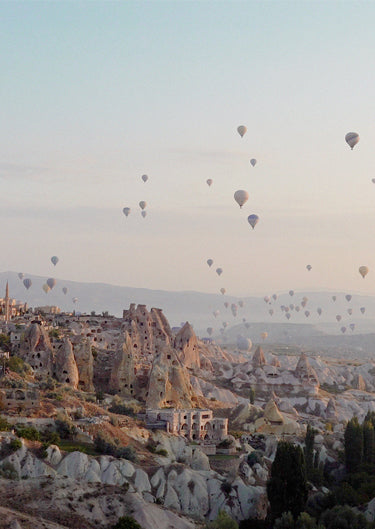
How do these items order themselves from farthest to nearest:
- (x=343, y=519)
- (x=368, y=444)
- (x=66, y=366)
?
1. (x=66, y=366)
2. (x=368, y=444)
3. (x=343, y=519)

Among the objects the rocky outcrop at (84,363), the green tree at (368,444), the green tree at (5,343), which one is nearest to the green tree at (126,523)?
the green tree at (368,444)

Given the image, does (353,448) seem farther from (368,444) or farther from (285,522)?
(285,522)

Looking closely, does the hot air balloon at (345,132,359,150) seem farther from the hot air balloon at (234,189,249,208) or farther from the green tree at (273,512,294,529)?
the green tree at (273,512,294,529)

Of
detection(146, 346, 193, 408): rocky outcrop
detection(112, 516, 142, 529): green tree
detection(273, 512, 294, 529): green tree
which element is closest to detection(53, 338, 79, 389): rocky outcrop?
detection(146, 346, 193, 408): rocky outcrop

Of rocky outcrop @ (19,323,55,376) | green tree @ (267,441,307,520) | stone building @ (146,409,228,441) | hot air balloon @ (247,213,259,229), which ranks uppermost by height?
hot air balloon @ (247,213,259,229)

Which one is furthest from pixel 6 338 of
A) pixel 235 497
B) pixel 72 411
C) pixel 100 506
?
pixel 100 506

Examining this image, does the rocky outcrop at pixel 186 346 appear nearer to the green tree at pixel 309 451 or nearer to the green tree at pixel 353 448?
the green tree at pixel 309 451

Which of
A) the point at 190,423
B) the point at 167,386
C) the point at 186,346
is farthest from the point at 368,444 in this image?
the point at 186,346
